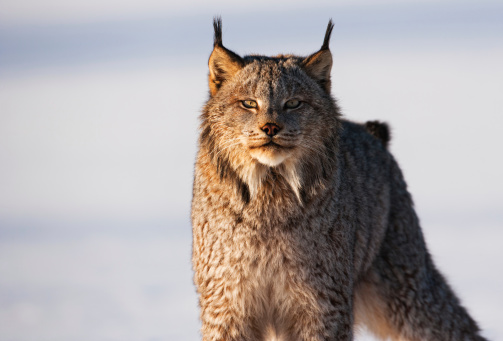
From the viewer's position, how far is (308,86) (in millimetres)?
7125

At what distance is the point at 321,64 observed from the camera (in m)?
7.30

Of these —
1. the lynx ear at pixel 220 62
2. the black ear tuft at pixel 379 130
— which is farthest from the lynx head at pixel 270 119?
the black ear tuft at pixel 379 130

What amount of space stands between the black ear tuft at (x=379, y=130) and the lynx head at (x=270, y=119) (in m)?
2.12

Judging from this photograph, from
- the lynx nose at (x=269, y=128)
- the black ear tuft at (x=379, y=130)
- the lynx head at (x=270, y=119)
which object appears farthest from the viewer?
the black ear tuft at (x=379, y=130)

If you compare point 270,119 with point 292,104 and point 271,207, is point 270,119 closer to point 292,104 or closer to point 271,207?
point 292,104

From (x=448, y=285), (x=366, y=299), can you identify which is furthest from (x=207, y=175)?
(x=448, y=285)

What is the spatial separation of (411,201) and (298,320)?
105 inches

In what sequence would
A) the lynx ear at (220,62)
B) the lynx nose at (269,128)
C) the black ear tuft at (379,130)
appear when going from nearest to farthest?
the lynx nose at (269,128), the lynx ear at (220,62), the black ear tuft at (379,130)

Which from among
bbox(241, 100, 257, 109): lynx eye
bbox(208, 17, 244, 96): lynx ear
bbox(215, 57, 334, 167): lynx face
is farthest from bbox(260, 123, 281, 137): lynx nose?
bbox(208, 17, 244, 96): lynx ear

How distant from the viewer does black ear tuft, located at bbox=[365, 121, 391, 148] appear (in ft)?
30.8

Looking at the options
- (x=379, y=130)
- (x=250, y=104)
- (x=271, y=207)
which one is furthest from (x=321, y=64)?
(x=379, y=130)

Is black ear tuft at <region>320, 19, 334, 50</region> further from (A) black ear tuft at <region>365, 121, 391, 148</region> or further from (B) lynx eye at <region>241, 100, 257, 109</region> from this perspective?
(A) black ear tuft at <region>365, 121, 391, 148</region>

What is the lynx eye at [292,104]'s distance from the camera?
690 centimetres

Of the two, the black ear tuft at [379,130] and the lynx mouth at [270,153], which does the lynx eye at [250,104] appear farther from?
the black ear tuft at [379,130]
